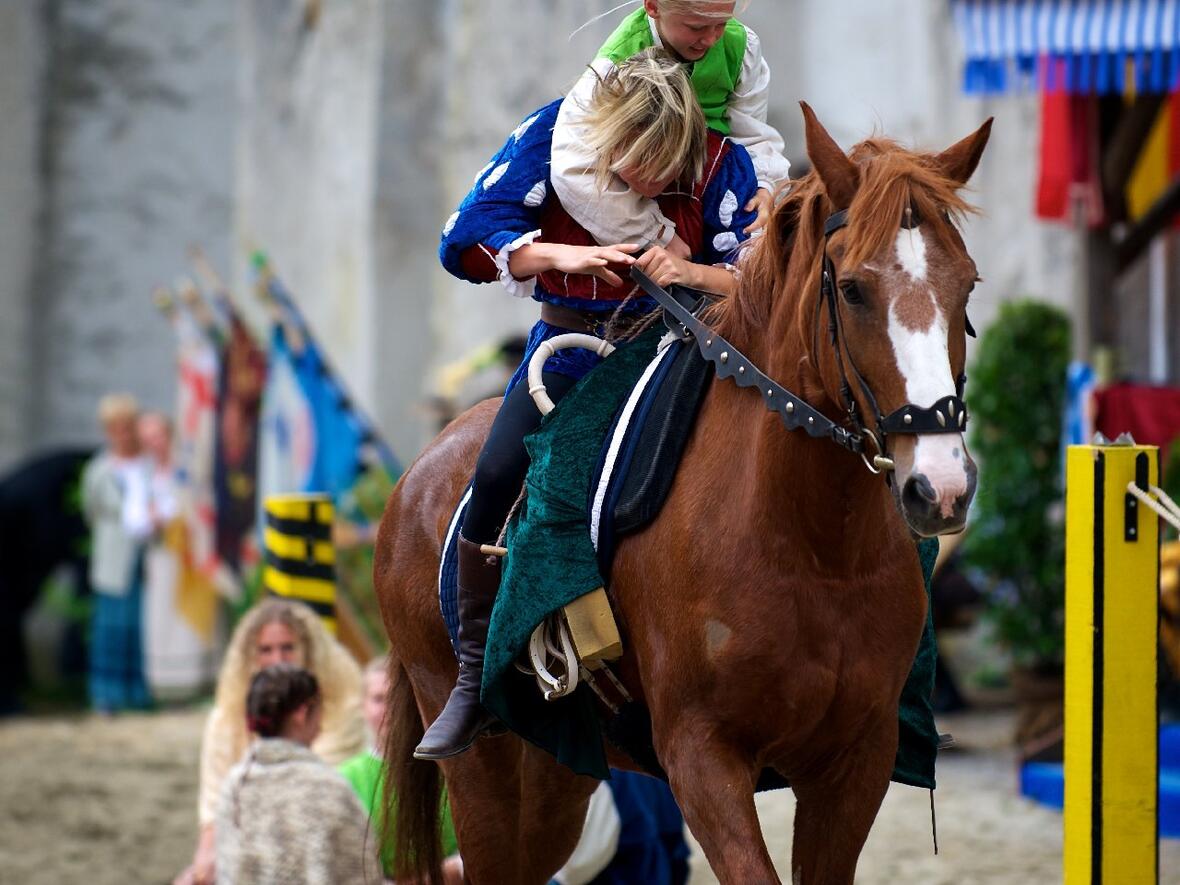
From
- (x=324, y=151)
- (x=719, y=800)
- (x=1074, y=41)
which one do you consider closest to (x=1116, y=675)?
(x=719, y=800)

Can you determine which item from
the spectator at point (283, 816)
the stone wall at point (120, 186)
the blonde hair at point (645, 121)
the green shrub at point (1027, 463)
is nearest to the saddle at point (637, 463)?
the blonde hair at point (645, 121)

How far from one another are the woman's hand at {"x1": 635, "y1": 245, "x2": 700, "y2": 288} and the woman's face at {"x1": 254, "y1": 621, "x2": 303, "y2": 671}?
7.30ft

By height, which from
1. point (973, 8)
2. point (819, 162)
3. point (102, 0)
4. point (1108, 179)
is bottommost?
point (819, 162)

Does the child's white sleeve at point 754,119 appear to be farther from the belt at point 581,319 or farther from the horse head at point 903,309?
the horse head at point 903,309

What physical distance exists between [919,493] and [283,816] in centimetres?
220

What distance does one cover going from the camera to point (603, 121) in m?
3.37

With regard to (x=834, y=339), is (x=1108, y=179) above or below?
above

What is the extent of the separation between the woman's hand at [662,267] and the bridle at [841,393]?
17mm

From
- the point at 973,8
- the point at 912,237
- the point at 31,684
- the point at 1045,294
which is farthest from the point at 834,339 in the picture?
the point at 31,684

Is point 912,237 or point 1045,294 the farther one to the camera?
point 1045,294

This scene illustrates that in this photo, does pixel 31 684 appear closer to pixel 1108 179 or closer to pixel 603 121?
pixel 1108 179

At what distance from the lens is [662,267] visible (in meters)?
3.38

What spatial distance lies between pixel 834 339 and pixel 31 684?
10.4 meters

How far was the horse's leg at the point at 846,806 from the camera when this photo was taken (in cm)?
320
